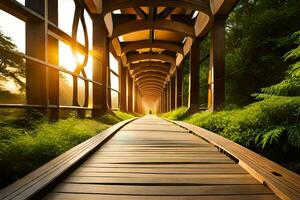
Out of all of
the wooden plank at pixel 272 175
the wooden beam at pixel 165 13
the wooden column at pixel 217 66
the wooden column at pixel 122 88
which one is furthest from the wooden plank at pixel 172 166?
the wooden column at pixel 122 88

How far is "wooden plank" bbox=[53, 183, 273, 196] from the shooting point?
227 centimetres

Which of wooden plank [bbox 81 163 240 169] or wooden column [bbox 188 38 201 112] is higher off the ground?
wooden column [bbox 188 38 201 112]

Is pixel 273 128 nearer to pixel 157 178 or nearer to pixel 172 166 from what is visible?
pixel 172 166

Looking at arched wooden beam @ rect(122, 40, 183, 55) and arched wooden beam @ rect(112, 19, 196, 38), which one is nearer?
arched wooden beam @ rect(112, 19, 196, 38)

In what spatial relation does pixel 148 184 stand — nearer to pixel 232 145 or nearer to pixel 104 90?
pixel 232 145

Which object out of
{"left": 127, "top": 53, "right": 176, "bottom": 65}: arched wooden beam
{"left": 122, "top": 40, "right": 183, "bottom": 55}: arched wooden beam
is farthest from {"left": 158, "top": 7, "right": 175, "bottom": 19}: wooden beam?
{"left": 127, "top": 53, "right": 176, "bottom": 65}: arched wooden beam

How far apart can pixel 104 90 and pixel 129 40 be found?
5893 mm

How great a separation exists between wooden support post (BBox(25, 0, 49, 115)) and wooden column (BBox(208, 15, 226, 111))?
564 centimetres

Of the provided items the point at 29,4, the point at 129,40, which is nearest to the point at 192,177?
the point at 29,4

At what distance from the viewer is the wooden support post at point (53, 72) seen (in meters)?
5.55

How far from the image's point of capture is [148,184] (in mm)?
2502

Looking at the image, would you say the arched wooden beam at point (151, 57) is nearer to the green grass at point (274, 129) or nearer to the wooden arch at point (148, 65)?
the wooden arch at point (148, 65)

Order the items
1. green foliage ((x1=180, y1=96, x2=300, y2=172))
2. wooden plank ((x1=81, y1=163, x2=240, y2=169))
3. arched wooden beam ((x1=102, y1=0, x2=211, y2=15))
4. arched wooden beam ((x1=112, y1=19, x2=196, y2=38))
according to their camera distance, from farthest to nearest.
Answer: arched wooden beam ((x1=112, y1=19, x2=196, y2=38)), arched wooden beam ((x1=102, y1=0, x2=211, y2=15)), green foliage ((x1=180, y1=96, x2=300, y2=172)), wooden plank ((x1=81, y1=163, x2=240, y2=169))

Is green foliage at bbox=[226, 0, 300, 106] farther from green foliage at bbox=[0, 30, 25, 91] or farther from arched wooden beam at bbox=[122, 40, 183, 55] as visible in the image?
green foliage at bbox=[0, 30, 25, 91]
